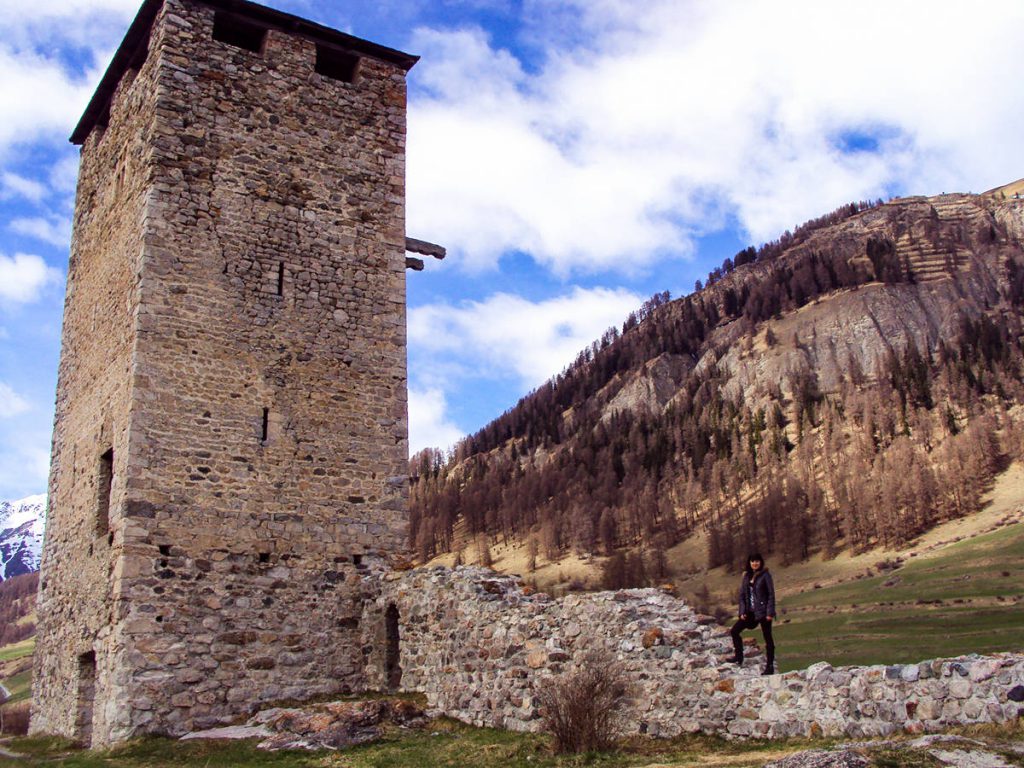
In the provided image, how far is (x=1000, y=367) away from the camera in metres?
112

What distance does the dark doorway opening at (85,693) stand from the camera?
15.4 meters

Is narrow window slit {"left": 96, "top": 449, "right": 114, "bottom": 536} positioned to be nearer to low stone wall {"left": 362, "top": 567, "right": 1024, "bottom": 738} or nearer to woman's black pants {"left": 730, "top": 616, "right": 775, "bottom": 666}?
low stone wall {"left": 362, "top": 567, "right": 1024, "bottom": 738}

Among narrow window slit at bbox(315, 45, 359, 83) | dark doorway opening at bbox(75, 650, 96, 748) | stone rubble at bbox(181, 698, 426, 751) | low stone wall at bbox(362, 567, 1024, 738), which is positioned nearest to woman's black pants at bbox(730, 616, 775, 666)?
low stone wall at bbox(362, 567, 1024, 738)

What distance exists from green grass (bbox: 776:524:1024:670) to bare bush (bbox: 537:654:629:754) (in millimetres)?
26957

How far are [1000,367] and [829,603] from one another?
68.0 meters

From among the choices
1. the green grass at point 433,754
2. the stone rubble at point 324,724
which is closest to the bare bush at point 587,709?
the green grass at point 433,754

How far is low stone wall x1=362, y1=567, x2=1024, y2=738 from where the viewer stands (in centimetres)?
830

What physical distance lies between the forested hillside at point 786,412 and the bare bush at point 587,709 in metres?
72.0

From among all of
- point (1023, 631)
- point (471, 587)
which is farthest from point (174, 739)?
point (1023, 631)

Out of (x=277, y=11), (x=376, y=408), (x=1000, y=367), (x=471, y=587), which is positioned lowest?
(x=471, y=587)

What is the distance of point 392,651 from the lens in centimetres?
1538

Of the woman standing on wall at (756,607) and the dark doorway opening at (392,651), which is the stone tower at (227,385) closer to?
the dark doorway opening at (392,651)

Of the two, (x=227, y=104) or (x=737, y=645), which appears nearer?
(x=737, y=645)

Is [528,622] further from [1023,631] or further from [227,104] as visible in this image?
[1023,631]
